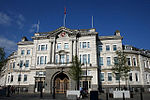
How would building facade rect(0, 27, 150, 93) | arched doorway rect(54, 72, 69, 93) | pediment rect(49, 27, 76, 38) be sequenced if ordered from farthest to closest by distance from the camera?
pediment rect(49, 27, 76, 38), building facade rect(0, 27, 150, 93), arched doorway rect(54, 72, 69, 93)

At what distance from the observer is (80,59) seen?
39.3 m

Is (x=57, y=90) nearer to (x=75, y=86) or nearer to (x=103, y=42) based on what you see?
(x=75, y=86)

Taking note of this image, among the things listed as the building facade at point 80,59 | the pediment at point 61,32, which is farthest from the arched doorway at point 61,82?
the pediment at point 61,32

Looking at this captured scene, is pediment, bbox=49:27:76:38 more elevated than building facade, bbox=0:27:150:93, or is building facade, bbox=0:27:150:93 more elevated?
pediment, bbox=49:27:76:38

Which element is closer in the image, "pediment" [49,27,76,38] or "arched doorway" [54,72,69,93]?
"arched doorway" [54,72,69,93]

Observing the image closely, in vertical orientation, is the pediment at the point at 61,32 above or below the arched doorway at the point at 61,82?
above

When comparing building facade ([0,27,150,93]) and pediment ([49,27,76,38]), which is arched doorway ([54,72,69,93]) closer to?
building facade ([0,27,150,93])

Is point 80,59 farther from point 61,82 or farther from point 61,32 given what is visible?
point 61,32

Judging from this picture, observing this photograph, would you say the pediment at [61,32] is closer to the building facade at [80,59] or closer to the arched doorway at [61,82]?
the building facade at [80,59]

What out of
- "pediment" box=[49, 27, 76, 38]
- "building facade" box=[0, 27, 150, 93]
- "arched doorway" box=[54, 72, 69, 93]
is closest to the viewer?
"arched doorway" box=[54, 72, 69, 93]

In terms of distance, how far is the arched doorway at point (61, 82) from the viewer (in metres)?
36.9

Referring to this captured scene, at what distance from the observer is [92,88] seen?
3578 cm

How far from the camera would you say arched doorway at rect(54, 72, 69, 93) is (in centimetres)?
3688

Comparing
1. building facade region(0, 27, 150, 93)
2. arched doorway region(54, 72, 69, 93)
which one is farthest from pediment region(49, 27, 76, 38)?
arched doorway region(54, 72, 69, 93)
